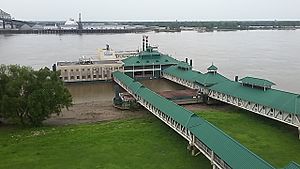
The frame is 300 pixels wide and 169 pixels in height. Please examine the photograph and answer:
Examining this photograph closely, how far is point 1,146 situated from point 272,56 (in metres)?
59.4

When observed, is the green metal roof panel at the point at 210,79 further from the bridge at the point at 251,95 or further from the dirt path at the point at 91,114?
the dirt path at the point at 91,114

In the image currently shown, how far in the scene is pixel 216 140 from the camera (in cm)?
1872

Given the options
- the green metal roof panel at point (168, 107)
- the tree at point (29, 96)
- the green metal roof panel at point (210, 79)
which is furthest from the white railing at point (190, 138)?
the green metal roof panel at point (210, 79)

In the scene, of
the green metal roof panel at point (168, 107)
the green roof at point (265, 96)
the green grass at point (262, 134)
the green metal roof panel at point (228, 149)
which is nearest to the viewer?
the green metal roof panel at point (228, 149)

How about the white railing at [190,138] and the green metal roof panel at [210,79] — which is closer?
the white railing at [190,138]

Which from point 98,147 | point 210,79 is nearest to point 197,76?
point 210,79

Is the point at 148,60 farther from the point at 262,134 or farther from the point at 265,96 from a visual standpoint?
the point at 262,134

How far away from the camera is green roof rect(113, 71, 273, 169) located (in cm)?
1589

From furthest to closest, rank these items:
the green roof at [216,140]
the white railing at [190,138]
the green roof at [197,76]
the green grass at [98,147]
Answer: the green roof at [197,76], the green grass at [98,147], the white railing at [190,138], the green roof at [216,140]

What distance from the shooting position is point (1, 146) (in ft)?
74.5

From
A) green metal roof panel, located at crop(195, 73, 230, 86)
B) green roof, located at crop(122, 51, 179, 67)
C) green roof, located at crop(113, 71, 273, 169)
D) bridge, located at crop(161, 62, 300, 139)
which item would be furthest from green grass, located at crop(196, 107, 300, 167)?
green roof, located at crop(122, 51, 179, 67)

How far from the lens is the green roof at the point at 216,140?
1589 cm

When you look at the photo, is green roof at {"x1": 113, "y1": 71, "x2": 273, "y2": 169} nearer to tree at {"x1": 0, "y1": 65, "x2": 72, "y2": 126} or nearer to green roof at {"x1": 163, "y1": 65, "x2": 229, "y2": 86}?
tree at {"x1": 0, "y1": 65, "x2": 72, "y2": 126}

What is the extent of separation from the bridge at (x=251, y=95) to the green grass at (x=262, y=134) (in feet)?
2.02
